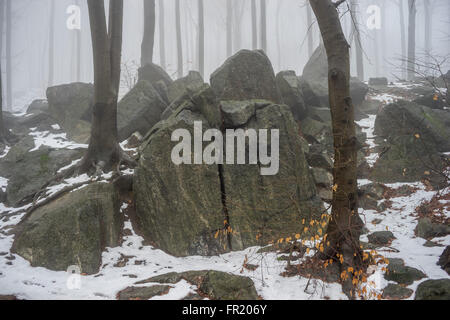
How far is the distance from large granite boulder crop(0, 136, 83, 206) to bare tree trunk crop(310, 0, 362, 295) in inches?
295

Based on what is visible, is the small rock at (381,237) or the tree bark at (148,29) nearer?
the small rock at (381,237)

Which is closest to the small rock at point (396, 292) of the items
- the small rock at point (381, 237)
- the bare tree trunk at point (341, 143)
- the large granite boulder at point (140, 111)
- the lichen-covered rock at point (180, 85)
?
the bare tree trunk at point (341, 143)

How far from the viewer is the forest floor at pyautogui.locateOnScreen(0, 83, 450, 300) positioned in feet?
14.5

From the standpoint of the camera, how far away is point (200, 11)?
23031 mm

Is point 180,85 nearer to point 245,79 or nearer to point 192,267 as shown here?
point 245,79

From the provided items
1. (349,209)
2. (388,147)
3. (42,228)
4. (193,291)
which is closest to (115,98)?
(42,228)

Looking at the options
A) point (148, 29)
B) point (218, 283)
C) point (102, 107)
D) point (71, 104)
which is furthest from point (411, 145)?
point (148, 29)

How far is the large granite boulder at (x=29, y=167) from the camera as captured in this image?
24.4 feet

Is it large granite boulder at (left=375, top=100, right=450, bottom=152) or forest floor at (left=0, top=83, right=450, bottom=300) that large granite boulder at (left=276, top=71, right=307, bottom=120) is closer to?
large granite boulder at (left=375, top=100, right=450, bottom=152)

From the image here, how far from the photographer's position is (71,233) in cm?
539

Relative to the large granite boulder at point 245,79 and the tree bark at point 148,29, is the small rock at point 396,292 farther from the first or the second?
the tree bark at point 148,29

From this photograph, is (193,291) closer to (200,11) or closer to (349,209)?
(349,209)

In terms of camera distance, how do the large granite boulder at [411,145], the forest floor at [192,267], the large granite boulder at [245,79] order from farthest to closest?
1. the large granite boulder at [245,79]
2. the large granite boulder at [411,145]
3. the forest floor at [192,267]

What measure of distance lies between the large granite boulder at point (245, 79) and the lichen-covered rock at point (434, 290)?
6.73 metres
